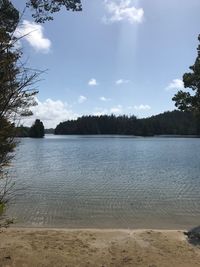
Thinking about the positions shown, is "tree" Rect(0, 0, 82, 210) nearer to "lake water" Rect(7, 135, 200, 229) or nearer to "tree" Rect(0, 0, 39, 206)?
"tree" Rect(0, 0, 39, 206)

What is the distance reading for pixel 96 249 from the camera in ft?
30.2

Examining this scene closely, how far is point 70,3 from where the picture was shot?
8.48m

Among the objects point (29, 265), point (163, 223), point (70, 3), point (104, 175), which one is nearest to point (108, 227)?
point (163, 223)

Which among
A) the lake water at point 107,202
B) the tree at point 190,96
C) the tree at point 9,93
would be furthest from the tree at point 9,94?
the tree at point 190,96

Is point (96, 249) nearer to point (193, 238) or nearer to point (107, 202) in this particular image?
point (193, 238)

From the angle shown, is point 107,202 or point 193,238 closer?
point 193,238

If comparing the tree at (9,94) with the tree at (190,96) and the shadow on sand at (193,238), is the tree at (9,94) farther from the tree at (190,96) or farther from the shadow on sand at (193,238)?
the tree at (190,96)

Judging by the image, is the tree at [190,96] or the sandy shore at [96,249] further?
the tree at [190,96]

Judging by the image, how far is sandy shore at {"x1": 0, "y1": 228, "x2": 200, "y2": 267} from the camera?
8.04m

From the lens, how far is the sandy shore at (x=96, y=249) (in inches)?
316

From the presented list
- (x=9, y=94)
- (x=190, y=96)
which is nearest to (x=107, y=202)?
(x=190, y=96)

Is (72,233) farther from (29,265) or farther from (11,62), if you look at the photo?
(11,62)

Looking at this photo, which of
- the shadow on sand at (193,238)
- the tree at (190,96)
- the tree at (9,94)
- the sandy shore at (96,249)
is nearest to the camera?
the tree at (9,94)

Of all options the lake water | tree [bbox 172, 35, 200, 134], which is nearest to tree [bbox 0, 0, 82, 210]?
the lake water
